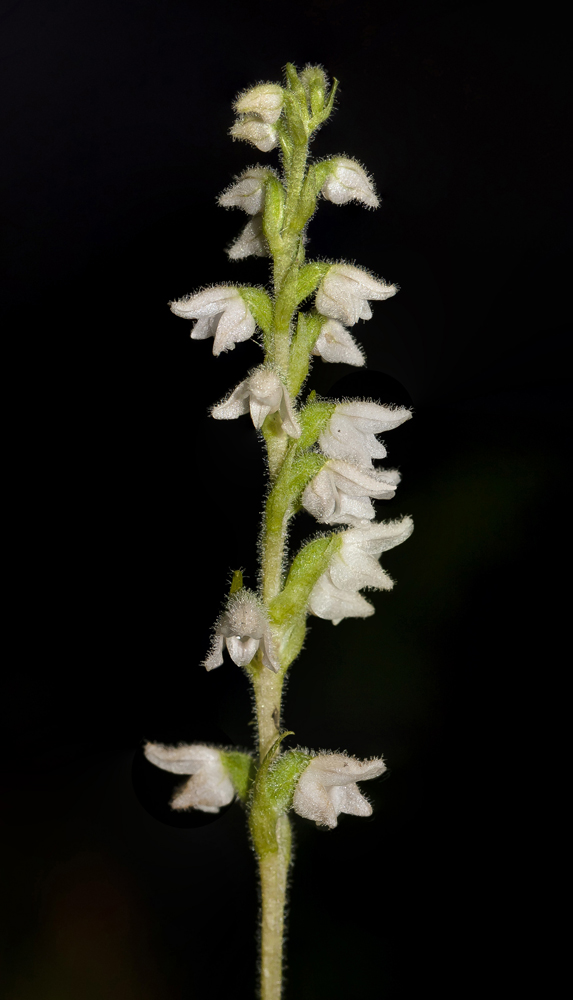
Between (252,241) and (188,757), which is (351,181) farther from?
(188,757)

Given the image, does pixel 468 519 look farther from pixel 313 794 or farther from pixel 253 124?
pixel 253 124

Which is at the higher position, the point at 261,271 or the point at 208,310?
the point at 261,271

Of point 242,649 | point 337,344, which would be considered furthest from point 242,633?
point 337,344

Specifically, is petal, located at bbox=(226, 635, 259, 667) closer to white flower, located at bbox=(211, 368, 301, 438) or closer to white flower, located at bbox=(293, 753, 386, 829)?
white flower, located at bbox=(293, 753, 386, 829)

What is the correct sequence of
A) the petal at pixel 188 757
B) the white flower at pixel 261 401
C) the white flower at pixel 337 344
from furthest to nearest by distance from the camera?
the petal at pixel 188 757
the white flower at pixel 337 344
the white flower at pixel 261 401

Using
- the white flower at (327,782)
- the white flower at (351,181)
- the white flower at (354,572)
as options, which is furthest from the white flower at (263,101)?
the white flower at (327,782)

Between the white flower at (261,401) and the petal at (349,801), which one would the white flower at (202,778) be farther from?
the white flower at (261,401)

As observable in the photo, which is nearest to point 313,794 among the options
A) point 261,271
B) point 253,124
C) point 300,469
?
point 300,469
